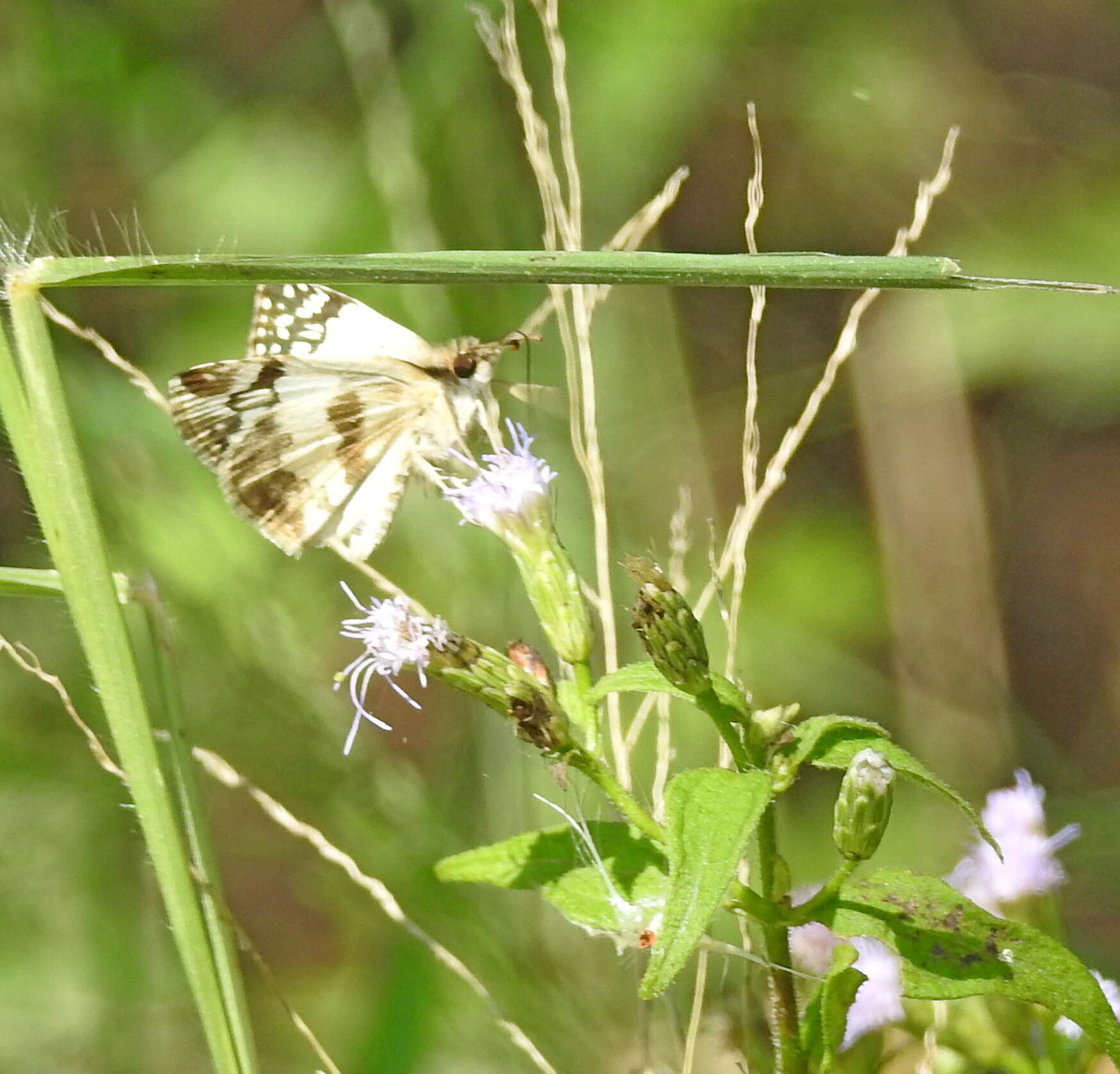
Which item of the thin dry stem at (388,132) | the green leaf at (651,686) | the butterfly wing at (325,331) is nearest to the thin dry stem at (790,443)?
the green leaf at (651,686)

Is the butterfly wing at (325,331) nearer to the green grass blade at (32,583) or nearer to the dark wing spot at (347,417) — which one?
the dark wing spot at (347,417)

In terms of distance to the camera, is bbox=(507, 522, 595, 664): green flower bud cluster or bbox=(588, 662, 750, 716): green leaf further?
bbox=(507, 522, 595, 664): green flower bud cluster

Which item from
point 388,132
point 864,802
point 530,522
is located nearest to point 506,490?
point 530,522

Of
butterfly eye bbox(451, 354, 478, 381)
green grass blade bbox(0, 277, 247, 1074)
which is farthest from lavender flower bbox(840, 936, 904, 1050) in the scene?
butterfly eye bbox(451, 354, 478, 381)

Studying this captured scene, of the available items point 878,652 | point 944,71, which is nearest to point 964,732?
point 878,652

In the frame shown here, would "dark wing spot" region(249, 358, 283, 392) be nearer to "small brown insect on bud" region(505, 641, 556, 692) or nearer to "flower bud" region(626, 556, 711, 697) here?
"small brown insect on bud" region(505, 641, 556, 692)

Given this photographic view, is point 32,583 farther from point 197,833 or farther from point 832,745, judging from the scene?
point 832,745
